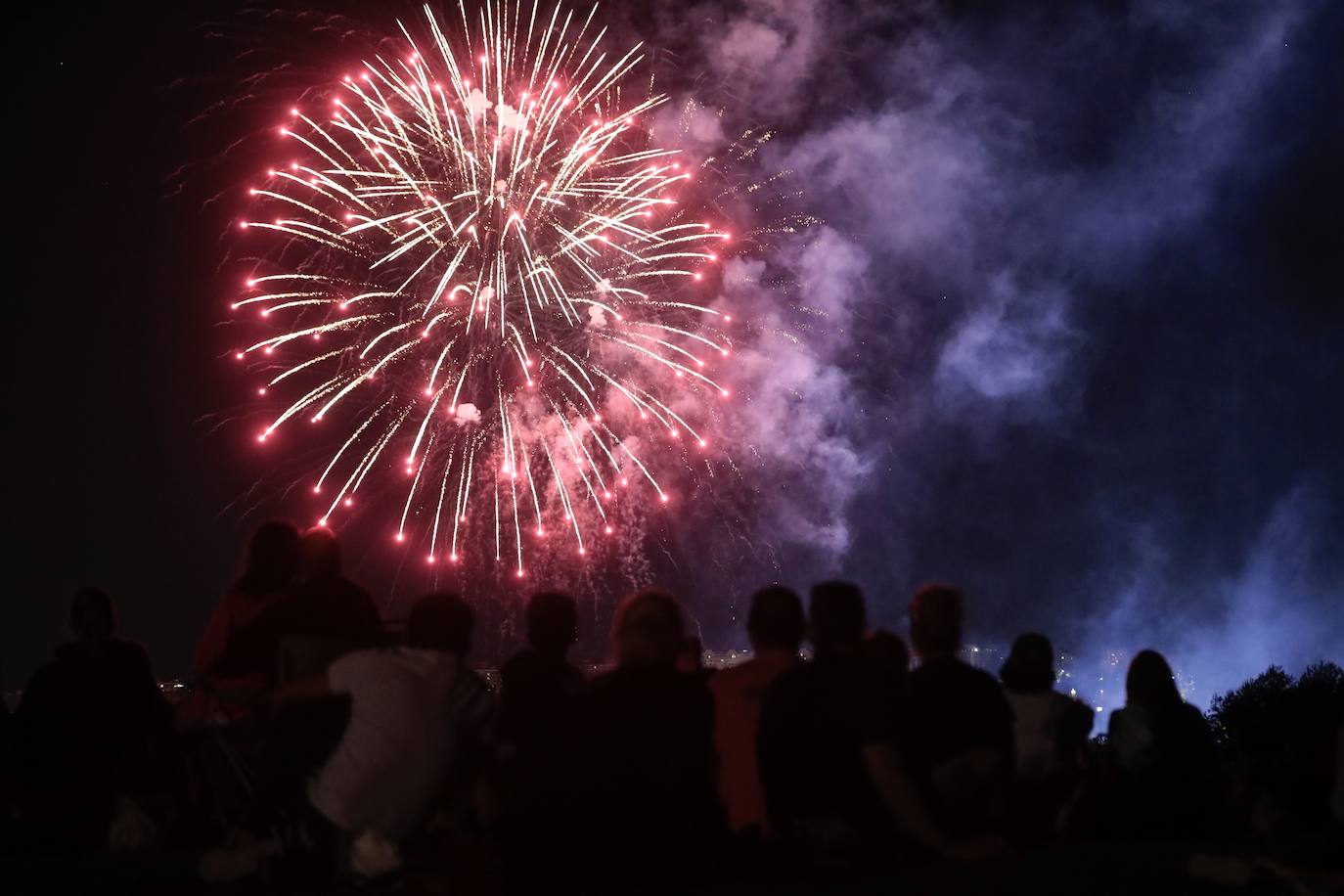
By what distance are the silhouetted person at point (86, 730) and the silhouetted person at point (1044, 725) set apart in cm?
499

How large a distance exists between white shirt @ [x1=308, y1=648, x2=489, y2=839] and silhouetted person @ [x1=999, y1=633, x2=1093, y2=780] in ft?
11.3

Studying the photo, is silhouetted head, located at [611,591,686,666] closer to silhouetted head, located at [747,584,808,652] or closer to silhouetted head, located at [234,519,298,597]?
silhouetted head, located at [747,584,808,652]

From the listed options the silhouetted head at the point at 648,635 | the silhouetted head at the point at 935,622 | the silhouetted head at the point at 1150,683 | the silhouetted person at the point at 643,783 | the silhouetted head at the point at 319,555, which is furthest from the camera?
the silhouetted head at the point at 1150,683

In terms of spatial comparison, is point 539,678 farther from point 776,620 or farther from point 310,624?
point 776,620

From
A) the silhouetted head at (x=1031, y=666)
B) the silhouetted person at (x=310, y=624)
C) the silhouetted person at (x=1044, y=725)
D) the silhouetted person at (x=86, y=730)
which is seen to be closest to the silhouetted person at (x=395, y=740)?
the silhouetted person at (x=310, y=624)

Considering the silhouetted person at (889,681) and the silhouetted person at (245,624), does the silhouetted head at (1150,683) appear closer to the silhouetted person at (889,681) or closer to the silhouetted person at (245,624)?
the silhouetted person at (889,681)

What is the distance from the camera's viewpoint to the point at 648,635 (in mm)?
5535

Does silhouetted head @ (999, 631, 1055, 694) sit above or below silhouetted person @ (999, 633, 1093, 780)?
above

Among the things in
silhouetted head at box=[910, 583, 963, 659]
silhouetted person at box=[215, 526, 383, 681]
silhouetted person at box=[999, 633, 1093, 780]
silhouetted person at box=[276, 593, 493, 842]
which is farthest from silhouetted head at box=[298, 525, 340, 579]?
silhouetted person at box=[999, 633, 1093, 780]

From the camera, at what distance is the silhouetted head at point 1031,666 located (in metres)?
7.95

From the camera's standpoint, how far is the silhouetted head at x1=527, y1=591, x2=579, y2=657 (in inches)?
284

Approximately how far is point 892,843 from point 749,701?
983mm

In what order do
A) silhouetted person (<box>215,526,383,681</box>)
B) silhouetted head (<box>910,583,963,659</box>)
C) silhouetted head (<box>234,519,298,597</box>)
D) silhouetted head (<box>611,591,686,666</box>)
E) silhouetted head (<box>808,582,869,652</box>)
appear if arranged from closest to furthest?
silhouetted head (<box>611,591,686,666</box>) < silhouetted head (<box>910,583,963,659</box>) < silhouetted head (<box>808,582,869,652</box>) < silhouetted person (<box>215,526,383,681</box>) < silhouetted head (<box>234,519,298,597</box>)

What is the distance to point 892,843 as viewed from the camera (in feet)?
19.1
